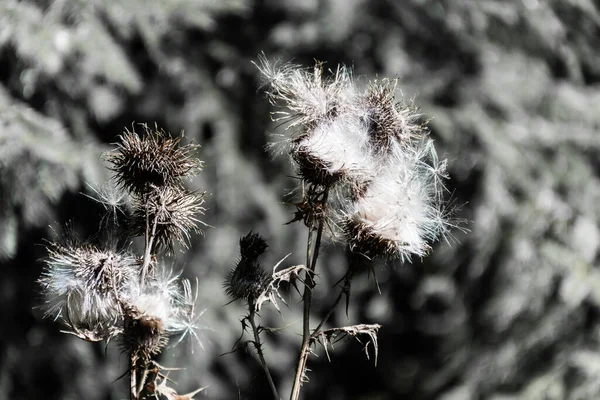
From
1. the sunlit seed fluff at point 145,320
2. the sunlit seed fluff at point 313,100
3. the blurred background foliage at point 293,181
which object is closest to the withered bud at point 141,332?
the sunlit seed fluff at point 145,320

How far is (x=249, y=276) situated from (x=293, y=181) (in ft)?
5.10

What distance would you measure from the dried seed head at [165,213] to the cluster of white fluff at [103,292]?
32 millimetres

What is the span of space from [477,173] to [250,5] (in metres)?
0.88

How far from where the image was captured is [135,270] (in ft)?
2.23

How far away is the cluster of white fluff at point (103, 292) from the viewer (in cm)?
65

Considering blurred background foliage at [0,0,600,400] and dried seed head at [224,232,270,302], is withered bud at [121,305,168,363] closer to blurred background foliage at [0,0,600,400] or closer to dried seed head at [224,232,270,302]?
dried seed head at [224,232,270,302]

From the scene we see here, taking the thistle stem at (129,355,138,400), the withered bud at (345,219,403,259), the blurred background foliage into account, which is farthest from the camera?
the blurred background foliage

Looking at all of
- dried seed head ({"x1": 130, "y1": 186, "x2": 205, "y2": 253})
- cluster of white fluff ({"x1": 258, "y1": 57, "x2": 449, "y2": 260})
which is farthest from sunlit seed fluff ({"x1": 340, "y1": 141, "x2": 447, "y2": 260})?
dried seed head ({"x1": 130, "y1": 186, "x2": 205, "y2": 253})

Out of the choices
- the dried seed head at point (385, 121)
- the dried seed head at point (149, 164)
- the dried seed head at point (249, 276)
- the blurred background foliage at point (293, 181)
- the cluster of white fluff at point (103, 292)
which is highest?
the blurred background foliage at point (293, 181)

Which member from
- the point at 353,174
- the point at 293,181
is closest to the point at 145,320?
the point at 353,174

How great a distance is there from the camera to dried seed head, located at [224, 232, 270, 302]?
0.72 metres

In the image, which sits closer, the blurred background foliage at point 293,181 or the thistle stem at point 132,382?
the thistle stem at point 132,382

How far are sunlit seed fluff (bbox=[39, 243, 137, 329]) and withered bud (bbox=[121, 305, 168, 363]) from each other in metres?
0.02

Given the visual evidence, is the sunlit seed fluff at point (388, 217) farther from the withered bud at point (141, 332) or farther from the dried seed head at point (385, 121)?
the withered bud at point (141, 332)
